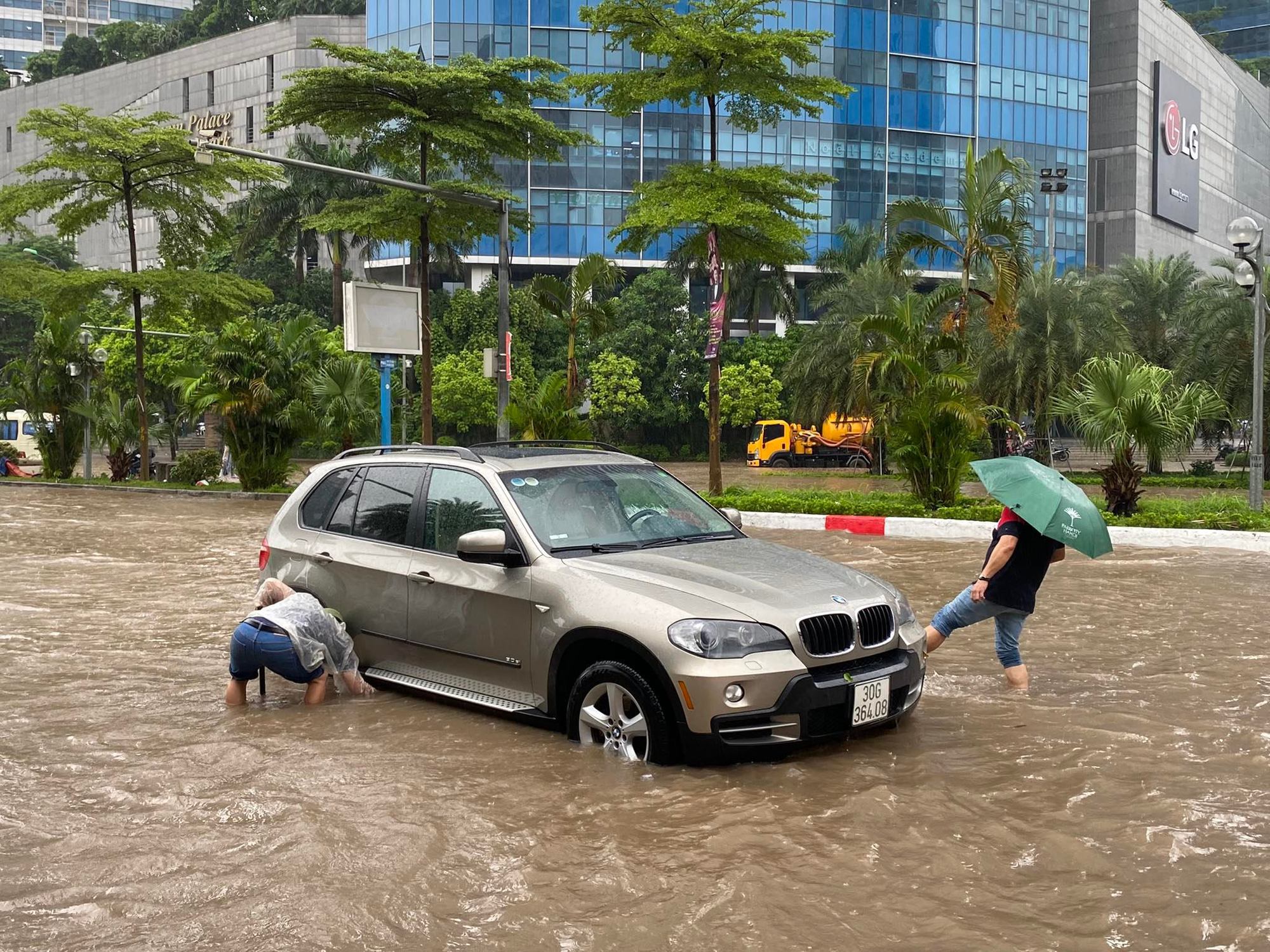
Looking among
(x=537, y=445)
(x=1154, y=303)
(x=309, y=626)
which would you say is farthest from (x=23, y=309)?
(x=309, y=626)

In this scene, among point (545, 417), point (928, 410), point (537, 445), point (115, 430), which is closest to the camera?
point (537, 445)

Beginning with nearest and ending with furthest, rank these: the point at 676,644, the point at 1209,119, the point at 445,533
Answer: the point at 676,644 < the point at 445,533 < the point at 1209,119

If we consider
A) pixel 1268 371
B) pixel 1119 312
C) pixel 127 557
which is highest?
pixel 1119 312

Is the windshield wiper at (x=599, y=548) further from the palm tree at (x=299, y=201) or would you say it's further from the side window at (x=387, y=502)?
the palm tree at (x=299, y=201)

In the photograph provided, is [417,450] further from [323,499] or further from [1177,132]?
[1177,132]

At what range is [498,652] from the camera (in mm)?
6383

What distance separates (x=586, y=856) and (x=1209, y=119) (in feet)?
344

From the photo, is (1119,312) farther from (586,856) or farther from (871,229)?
(586,856)

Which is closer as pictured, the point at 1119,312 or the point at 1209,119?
the point at 1119,312

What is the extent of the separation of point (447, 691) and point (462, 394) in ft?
160

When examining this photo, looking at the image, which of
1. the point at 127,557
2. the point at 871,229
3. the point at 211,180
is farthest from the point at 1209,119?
the point at 127,557

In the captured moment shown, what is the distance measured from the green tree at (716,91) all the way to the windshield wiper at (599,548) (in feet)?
54.5

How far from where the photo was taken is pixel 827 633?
5.69m

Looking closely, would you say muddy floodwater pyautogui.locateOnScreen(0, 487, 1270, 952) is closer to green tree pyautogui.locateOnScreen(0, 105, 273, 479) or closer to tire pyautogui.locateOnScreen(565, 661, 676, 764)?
tire pyautogui.locateOnScreen(565, 661, 676, 764)
